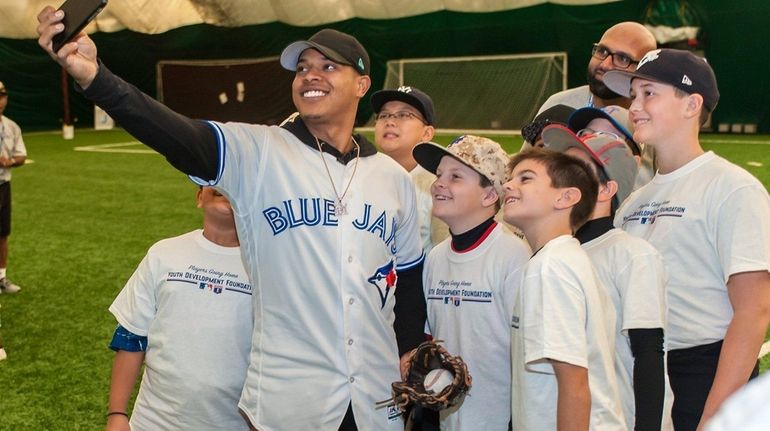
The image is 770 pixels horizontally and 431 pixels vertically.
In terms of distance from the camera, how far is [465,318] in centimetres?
296

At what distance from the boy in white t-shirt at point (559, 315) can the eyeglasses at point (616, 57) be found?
4.27 ft

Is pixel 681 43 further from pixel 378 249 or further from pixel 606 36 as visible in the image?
pixel 378 249

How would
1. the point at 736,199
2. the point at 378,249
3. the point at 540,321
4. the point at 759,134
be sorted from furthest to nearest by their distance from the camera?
the point at 759,134, the point at 378,249, the point at 736,199, the point at 540,321

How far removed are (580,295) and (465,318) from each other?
731 millimetres

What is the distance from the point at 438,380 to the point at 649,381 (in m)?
0.68

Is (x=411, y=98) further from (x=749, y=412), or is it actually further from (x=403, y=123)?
(x=749, y=412)

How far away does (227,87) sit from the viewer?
2864 centimetres

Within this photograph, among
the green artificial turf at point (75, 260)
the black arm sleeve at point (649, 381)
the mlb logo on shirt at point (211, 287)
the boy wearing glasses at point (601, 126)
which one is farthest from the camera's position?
the green artificial turf at point (75, 260)

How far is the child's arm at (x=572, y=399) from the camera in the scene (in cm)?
224

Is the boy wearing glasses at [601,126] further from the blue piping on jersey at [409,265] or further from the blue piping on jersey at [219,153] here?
the blue piping on jersey at [219,153]

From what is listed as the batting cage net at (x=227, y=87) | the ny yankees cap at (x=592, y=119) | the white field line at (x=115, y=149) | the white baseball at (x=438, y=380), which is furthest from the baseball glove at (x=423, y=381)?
the batting cage net at (x=227, y=87)

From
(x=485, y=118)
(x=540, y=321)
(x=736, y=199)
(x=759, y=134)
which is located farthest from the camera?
(x=485, y=118)

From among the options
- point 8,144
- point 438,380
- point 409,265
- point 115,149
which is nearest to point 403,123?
point 409,265

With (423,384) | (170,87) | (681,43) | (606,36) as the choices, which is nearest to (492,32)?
(681,43)
